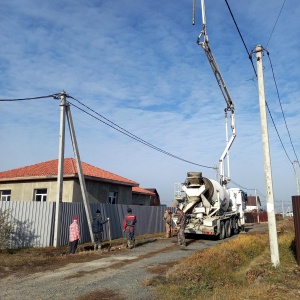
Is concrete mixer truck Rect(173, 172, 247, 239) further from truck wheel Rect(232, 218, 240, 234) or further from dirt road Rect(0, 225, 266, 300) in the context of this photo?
dirt road Rect(0, 225, 266, 300)

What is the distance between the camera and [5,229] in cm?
1269

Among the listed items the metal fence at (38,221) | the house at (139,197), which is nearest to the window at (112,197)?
the house at (139,197)

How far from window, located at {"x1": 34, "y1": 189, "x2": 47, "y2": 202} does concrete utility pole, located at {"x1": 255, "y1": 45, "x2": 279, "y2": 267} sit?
15978 mm

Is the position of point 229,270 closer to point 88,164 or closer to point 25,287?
point 25,287

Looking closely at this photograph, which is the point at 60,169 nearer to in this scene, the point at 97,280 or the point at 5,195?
the point at 97,280

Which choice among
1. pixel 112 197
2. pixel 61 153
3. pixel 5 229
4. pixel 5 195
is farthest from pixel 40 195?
pixel 5 229

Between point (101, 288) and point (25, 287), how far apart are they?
5.98 ft

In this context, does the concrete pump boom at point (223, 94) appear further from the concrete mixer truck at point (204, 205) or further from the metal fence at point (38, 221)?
the metal fence at point (38, 221)

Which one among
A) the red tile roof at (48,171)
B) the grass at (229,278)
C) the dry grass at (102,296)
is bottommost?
the dry grass at (102,296)

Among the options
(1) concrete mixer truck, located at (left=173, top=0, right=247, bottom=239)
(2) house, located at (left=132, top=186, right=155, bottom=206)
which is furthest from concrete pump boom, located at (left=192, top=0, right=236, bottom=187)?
(2) house, located at (left=132, top=186, right=155, bottom=206)

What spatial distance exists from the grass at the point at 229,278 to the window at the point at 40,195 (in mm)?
13891

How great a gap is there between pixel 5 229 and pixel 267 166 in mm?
9764

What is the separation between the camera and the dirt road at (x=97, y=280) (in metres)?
7.03

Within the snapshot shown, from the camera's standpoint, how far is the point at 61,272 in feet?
30.7
